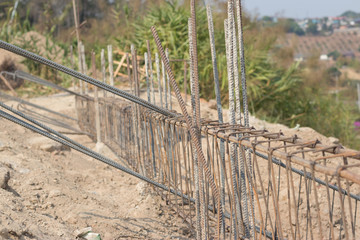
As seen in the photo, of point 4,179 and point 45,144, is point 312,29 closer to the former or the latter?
point 45,144

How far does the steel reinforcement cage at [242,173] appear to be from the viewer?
1663 millimetres

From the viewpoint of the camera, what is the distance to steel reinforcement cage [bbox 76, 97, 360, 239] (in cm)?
166

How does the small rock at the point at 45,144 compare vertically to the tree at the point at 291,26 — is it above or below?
below

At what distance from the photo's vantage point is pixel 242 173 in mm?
2271

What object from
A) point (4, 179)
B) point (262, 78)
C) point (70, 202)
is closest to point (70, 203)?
point (70, 202)

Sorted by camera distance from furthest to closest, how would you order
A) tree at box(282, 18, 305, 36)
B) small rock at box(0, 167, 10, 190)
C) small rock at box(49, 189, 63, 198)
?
tree at box(282, 18, 305, 36) < small rock at box(49, 189, 63, 198) < small rock at box(0, 167, 10, 190)

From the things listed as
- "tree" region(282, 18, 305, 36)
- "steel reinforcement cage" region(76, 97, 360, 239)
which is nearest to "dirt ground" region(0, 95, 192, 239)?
"steel reinforcement cage" region(76, 97, 360, 239)

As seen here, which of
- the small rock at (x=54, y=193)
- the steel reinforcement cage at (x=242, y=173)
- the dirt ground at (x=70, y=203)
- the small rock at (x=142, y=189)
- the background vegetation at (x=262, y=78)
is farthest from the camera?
the background vegetation at (x=262, y=78)

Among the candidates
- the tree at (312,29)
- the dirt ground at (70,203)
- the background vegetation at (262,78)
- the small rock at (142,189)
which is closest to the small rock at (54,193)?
the dirt ground at (70,203)

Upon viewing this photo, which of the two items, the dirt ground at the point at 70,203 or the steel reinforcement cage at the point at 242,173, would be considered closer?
the steel reinforcement cage at the point at 242,173

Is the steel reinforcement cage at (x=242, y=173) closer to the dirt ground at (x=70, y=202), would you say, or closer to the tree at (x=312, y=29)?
the dirt ground at (x=70, y=202)

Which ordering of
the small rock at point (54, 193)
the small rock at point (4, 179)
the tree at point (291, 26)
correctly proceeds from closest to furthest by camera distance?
the small rock at point (4, 179), the small rock at point (54, 193), the tree at point (291, 26)

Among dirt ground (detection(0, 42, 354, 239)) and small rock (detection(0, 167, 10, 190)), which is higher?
small rock (detection(0, 167, 10, 190))

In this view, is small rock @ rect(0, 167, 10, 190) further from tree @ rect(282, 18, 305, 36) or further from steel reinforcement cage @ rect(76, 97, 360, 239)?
tree @ rect(282, 18, 305, 36)
